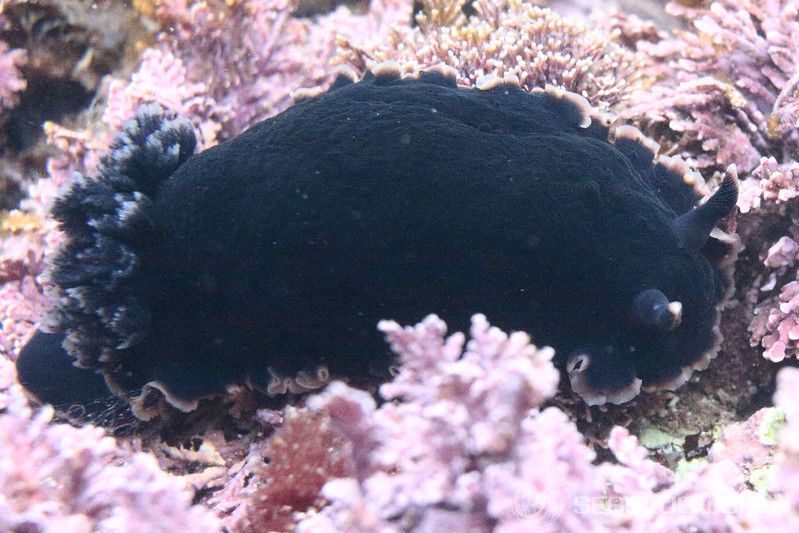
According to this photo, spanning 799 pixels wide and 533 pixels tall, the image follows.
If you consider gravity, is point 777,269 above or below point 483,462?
below

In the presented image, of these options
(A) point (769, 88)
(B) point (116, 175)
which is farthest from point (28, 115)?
(A) point (769, 88)

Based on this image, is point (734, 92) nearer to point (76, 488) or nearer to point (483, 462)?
point (483, 462)

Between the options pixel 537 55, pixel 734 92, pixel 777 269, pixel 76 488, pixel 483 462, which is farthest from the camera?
pixel 537 55

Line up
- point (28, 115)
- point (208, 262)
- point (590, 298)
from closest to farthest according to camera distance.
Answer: point (590, 298) < point (208, 262) < point (28, 115)

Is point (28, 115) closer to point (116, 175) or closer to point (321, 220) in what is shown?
point (116, 175)

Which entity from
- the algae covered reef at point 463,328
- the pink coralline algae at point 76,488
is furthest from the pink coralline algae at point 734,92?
the pink coralline algae at point 76,488

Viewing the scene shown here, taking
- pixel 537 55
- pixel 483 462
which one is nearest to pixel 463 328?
pixel 483 462
